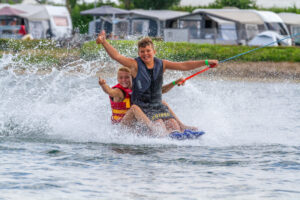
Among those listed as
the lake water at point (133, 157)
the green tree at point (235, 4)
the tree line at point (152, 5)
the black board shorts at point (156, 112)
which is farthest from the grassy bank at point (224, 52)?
the green tree at point (235, 4)

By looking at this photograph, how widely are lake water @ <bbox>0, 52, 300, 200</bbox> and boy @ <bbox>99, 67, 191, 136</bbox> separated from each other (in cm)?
18

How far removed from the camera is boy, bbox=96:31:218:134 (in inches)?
327

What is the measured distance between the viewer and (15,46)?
85.7 feet

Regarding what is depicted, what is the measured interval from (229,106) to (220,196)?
8829mm

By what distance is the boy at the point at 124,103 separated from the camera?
8406mm

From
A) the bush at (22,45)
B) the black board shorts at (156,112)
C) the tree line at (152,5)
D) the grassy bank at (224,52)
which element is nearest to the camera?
the black board shorts at (156,112)

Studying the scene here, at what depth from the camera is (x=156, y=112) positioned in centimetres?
860

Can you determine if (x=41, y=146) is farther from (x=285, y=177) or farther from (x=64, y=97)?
(x=64, y=97)

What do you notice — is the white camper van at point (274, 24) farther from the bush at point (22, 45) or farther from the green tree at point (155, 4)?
the bush at point (22, 45)

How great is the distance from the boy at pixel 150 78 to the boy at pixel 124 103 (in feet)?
0.49

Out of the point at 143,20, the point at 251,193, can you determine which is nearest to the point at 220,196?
the point at 251,193

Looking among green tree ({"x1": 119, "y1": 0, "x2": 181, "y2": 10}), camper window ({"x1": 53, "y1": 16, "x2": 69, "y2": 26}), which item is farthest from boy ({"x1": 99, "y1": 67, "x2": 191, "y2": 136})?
green tree ({"x1": 119, "y1": 0, "x2": 181, "y2": 10})

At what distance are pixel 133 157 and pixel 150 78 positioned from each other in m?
1.33

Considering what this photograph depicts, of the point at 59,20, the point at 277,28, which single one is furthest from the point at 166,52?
the point at 59,20
